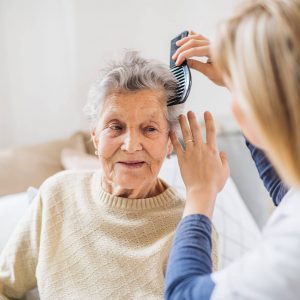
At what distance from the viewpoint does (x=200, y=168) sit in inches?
43.5

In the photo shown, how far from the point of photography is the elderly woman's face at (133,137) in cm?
126

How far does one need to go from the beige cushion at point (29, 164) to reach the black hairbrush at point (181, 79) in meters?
0.93

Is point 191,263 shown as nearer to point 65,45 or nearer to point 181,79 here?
point 181,79

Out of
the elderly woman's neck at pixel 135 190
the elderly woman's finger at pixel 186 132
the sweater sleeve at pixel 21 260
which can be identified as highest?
the elderly woman's finger at pixel 186 132

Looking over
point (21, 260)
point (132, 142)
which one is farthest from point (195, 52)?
point (21, 260)

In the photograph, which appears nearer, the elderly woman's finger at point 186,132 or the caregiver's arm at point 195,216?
the caregiver's arm at point 195,216

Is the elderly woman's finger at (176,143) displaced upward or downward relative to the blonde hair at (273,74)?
downward

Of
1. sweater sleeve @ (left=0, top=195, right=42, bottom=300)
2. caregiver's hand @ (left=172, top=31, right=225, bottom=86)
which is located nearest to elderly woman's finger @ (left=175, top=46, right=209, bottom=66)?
caregiver's hand @ (left=172, top=31, right=225, bottom=86)

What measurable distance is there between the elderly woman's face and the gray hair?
19 mm

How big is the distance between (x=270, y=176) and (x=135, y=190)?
363 millimetres

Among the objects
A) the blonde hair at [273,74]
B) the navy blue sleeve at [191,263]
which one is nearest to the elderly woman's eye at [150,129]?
the navy blue sleeve at [191,263]

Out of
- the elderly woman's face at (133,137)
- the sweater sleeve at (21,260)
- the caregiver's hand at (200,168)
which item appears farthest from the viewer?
the sweater sleeve at (21,260)

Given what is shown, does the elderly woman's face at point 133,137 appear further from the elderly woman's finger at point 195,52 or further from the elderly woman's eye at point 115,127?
the elderly woman's finger at point 195,52

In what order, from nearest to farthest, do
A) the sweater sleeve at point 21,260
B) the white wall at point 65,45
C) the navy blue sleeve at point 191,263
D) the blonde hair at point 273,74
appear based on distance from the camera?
the blonde hair at point 273,74, the navy blue sleeve at point 191,263, the sweater sleeve at point 21,260, the white wall at point 65,45
